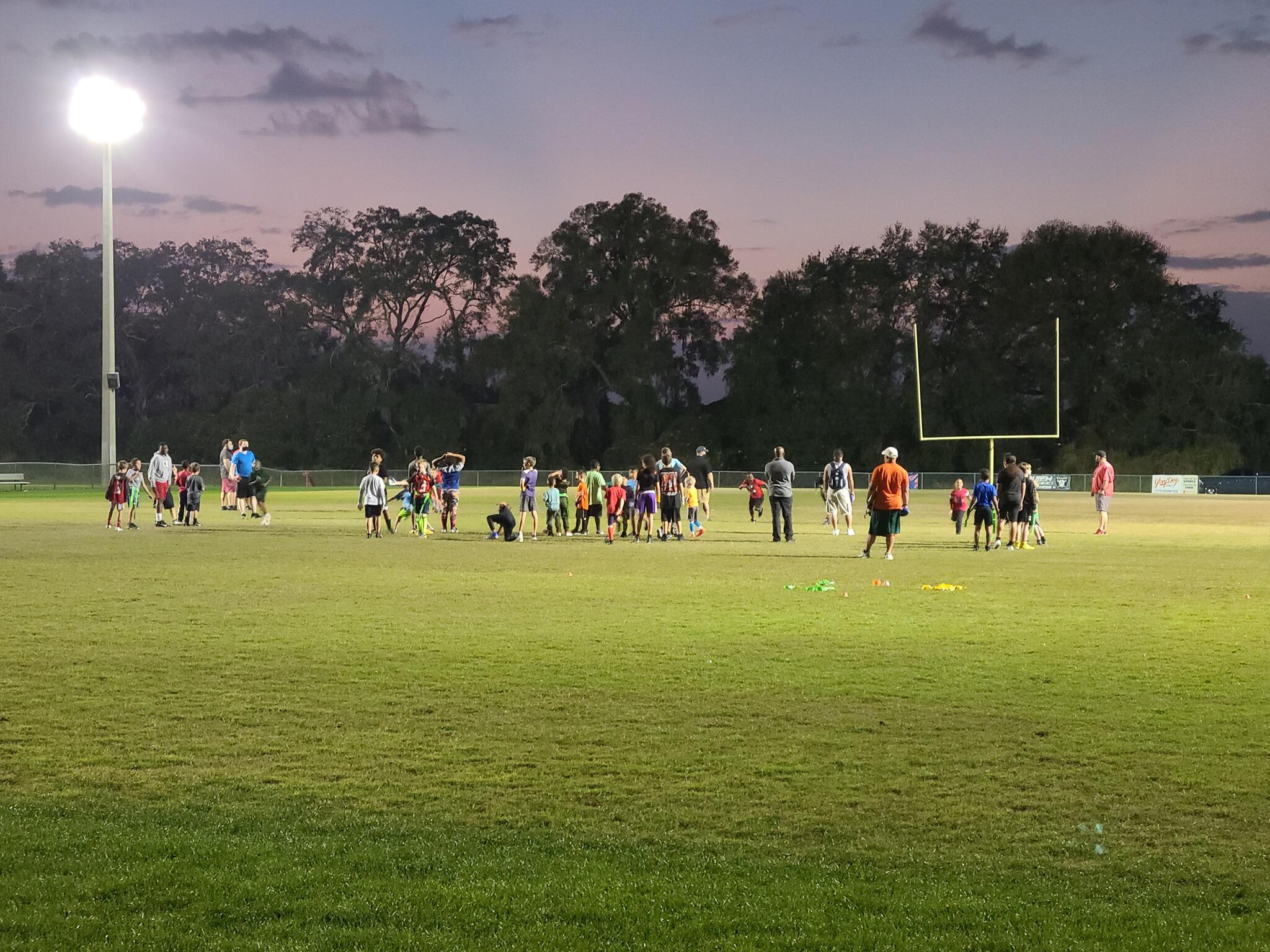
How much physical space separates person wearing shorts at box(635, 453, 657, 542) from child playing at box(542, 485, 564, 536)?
237cm

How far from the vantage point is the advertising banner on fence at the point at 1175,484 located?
6575 cm

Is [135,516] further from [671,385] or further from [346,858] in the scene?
[671,385]

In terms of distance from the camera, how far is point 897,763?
7.28 metres

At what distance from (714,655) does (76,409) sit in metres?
90.1

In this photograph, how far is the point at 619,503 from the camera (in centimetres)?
2578

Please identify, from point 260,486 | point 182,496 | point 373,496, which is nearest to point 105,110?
point 260,486

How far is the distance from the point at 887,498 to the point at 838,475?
7536 millimetres

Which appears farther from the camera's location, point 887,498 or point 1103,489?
point 1103,489

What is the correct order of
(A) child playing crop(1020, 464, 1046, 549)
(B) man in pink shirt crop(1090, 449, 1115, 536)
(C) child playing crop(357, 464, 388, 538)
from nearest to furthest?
(A) child playing crop(1020, 464, 1046, 549) → (C) child playing crop(357, 464, 388, 538) → (B) man in pink shirt crop(1090, 449, 1115, 536)

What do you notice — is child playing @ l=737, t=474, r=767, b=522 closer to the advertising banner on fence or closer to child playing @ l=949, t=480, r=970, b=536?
child playing @ l=949, t=480, r=970, b=536

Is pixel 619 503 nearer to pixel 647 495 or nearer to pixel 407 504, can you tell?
pixel 647 495

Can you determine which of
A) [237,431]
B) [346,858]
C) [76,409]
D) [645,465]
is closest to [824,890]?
[346,858]

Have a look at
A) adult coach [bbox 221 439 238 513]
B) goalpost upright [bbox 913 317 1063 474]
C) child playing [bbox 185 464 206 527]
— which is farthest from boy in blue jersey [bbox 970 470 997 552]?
adult coach [bbox 221 439 238 513]

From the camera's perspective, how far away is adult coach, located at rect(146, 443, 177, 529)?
28531 mm
